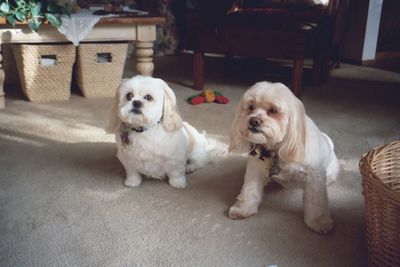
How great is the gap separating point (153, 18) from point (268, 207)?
5.43 feet

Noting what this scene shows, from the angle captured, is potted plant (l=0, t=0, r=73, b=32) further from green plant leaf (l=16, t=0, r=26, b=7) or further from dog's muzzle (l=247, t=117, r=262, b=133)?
dog's muzzle (l=247, t=117, r=262, b=133)

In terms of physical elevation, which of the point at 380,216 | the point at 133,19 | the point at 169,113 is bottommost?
the point at 380,216

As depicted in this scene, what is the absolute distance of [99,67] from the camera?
9.36 feet

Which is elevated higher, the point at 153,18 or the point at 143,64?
the point at 153,18

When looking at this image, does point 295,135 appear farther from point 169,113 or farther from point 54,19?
point 54,19

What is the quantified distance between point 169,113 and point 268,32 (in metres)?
1.45

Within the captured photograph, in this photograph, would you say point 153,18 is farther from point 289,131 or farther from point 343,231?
point 343,231

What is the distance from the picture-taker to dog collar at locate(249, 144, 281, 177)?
4.49ft

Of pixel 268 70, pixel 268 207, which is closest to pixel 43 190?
pixel 268 207

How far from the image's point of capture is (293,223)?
1.43m

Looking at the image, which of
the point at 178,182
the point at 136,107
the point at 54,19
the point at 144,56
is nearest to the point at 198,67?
the point at 144,56

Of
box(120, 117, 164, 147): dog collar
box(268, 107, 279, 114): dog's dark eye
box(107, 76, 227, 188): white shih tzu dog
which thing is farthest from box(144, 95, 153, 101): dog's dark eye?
box(268, 107, 279, 114): dog's dark eye

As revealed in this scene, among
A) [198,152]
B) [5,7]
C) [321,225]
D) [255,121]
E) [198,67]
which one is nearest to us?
[255,121]

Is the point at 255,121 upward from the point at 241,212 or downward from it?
upward
